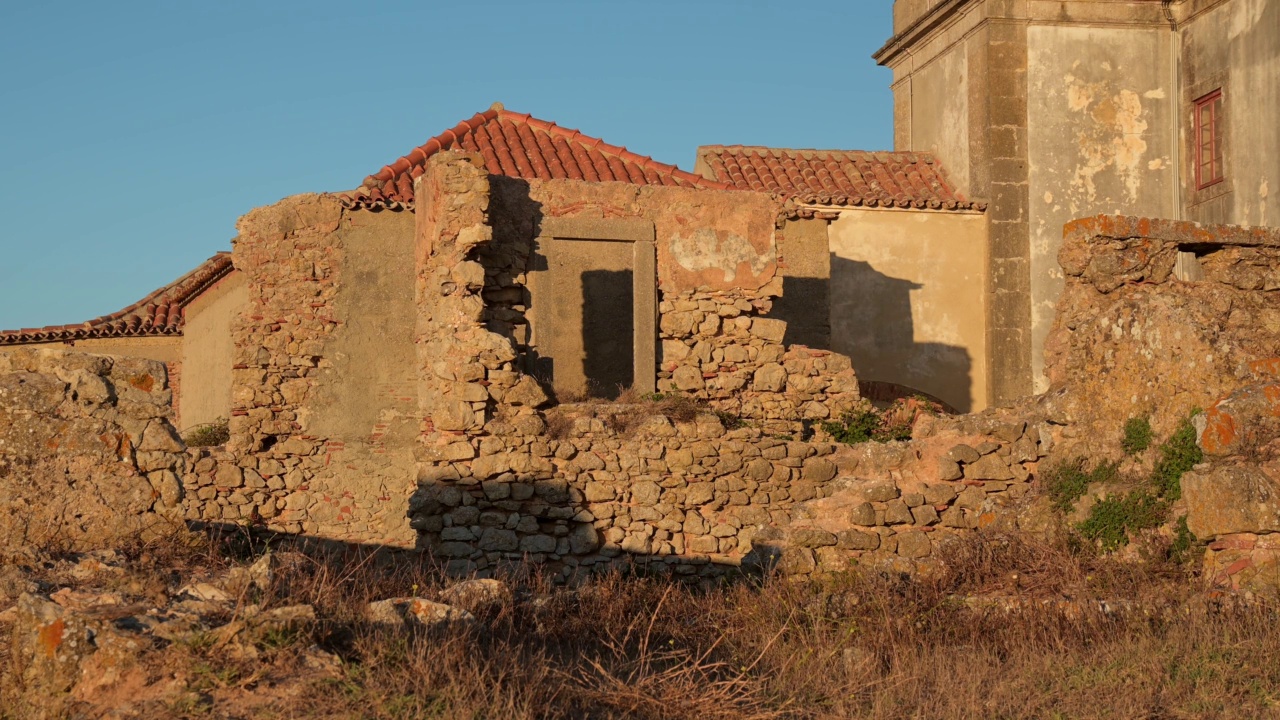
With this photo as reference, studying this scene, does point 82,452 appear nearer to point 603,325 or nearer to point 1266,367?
point 1266,367

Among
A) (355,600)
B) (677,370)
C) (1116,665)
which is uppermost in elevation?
(677,370)

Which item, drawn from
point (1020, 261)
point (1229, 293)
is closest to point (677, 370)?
point (1229, 293)

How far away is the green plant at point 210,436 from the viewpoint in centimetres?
1516

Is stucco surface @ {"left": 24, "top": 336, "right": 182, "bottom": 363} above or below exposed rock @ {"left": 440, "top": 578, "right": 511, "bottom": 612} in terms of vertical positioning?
above

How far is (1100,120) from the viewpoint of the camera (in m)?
19.2

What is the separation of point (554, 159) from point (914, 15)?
303 inches

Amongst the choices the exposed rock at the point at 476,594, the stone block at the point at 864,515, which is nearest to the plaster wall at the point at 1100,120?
the stone block at the point at 864,515

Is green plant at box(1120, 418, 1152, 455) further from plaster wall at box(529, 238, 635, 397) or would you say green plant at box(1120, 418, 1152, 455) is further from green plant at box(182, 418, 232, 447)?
green plant at box(182, 418, 232, 447)

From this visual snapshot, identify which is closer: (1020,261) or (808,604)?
(808,604)

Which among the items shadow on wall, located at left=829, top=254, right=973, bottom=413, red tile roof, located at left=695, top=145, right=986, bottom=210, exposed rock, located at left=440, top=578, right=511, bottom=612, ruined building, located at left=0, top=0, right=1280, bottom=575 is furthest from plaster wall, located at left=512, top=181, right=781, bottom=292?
shadow on wall, located at left=829, top=254, right=973, bottom=413

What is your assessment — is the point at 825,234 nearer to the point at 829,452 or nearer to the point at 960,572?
the point at 829,452

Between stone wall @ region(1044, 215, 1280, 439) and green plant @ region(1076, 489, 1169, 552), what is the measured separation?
518 mm

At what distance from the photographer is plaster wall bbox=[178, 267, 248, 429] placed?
1703cm

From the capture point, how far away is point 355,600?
19.7ft
